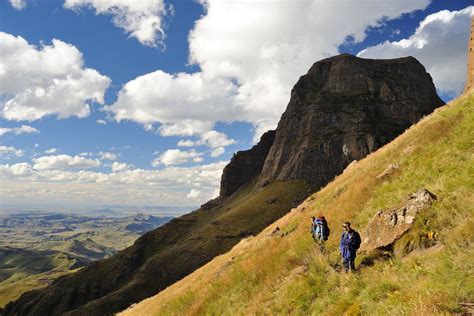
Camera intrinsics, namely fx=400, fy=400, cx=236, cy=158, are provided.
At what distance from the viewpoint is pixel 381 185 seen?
2331cm

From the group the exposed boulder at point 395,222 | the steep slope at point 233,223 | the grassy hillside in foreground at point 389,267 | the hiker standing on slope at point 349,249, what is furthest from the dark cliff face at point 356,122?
the hiker standing on slope at point 349,249

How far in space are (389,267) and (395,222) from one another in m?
2.88

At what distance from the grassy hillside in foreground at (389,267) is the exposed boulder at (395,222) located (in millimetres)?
352

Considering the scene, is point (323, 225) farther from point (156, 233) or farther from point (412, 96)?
point (412, 96)

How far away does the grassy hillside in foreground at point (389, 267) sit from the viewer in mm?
9618

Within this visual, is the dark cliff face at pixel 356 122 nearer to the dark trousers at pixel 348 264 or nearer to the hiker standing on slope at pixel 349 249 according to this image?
the hiker standing on slope at pixel 349 249

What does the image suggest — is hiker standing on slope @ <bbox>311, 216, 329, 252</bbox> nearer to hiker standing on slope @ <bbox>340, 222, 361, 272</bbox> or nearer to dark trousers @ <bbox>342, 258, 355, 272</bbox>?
hiker standing on slope @ <bbox>340, 222, 361, 272</bbox>

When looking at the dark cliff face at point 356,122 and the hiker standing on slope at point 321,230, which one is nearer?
the hiker standing on slope at point 321,230

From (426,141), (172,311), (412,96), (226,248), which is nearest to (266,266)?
(172,311)

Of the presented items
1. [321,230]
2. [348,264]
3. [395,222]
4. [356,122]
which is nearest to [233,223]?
[356,122]

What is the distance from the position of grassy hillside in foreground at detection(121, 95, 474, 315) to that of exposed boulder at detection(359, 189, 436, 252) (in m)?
0.35

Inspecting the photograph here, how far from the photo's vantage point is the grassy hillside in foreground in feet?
31.6

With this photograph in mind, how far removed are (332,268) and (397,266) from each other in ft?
8.20

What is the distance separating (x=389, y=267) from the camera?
12.3 meters
